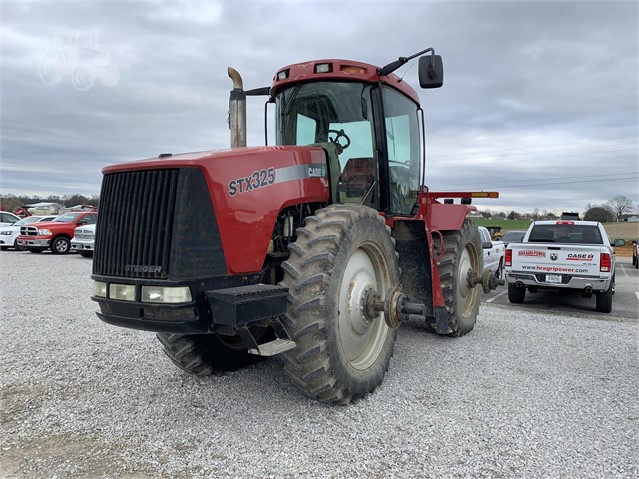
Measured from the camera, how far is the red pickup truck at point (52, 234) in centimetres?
1789

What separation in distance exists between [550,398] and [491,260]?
982 centimetres

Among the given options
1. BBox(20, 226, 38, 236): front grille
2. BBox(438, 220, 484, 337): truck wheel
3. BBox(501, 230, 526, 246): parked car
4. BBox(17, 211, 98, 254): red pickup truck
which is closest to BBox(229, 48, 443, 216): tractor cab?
BBox(438, 220, 484, 337): truck wheel

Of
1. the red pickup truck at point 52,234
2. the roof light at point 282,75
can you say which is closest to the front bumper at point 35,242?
the red pickup truck at point 52,234

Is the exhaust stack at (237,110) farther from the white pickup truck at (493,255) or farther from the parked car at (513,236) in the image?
the parked car at (513,236)

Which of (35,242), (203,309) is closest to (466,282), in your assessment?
(203,309)

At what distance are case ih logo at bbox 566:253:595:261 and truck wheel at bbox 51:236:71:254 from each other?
17.0 metres

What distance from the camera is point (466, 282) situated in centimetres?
662

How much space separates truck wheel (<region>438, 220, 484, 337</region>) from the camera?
5.96m

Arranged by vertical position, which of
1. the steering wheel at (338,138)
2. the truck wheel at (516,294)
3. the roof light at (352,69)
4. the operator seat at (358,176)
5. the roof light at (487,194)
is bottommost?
the truck wheel at (516,294)

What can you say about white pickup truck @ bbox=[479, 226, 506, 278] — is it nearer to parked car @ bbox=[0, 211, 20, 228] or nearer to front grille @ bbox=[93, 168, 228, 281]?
front grille @ bbox=[93, 168, 228, 281]

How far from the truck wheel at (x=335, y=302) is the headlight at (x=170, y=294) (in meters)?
0.71

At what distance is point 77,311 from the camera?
7582 millimetres

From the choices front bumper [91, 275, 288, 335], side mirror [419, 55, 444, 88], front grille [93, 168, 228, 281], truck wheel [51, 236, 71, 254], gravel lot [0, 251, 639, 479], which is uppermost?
side mirror [419, 55, 444, 88]

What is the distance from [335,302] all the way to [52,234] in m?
17.6
